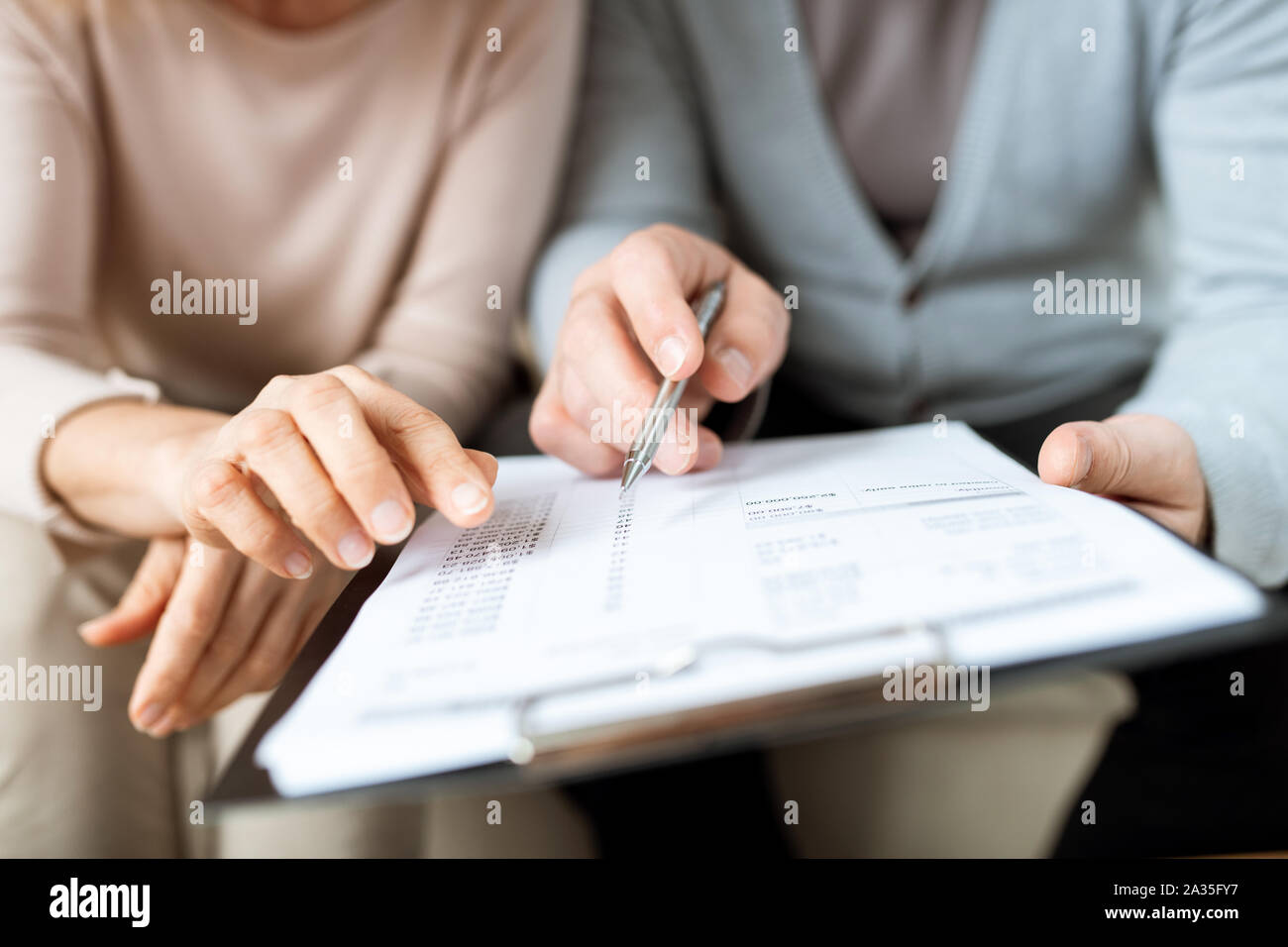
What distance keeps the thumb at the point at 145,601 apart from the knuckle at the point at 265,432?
0.54 ft

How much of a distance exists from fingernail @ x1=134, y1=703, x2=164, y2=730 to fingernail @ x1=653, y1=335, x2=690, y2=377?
0.31m

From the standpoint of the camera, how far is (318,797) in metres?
0.23

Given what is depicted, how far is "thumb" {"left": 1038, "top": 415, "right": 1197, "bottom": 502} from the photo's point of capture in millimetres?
327

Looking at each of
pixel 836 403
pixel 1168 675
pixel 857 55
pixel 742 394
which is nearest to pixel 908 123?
pixel 857 55

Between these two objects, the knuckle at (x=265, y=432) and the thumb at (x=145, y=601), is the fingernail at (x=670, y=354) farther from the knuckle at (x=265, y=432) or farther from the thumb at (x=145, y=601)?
the thumb at (x=145, y=601)

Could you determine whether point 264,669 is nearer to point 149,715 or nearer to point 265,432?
point 149,715

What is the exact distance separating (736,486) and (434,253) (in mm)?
357

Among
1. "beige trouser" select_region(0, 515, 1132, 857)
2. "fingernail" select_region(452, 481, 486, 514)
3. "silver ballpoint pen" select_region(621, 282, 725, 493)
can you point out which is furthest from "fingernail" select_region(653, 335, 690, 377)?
"beige trouser" select_region(0, 515, 1132, 857)

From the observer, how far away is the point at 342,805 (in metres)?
0.30

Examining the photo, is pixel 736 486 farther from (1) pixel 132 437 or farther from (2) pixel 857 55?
(2) pixel 857 55

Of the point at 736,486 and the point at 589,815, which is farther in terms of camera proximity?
the point at 589,815

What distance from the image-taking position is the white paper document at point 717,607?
23 centimetres

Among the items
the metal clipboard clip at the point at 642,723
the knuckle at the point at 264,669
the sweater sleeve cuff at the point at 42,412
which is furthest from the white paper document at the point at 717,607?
the sweater sleeve cuff at the point at 42,412

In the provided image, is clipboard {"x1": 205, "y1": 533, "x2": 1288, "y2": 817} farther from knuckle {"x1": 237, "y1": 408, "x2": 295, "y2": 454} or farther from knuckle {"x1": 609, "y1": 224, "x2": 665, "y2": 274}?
knuckle {"x1": 609, "y1": 224, "x2": 665, "y2": 274}
